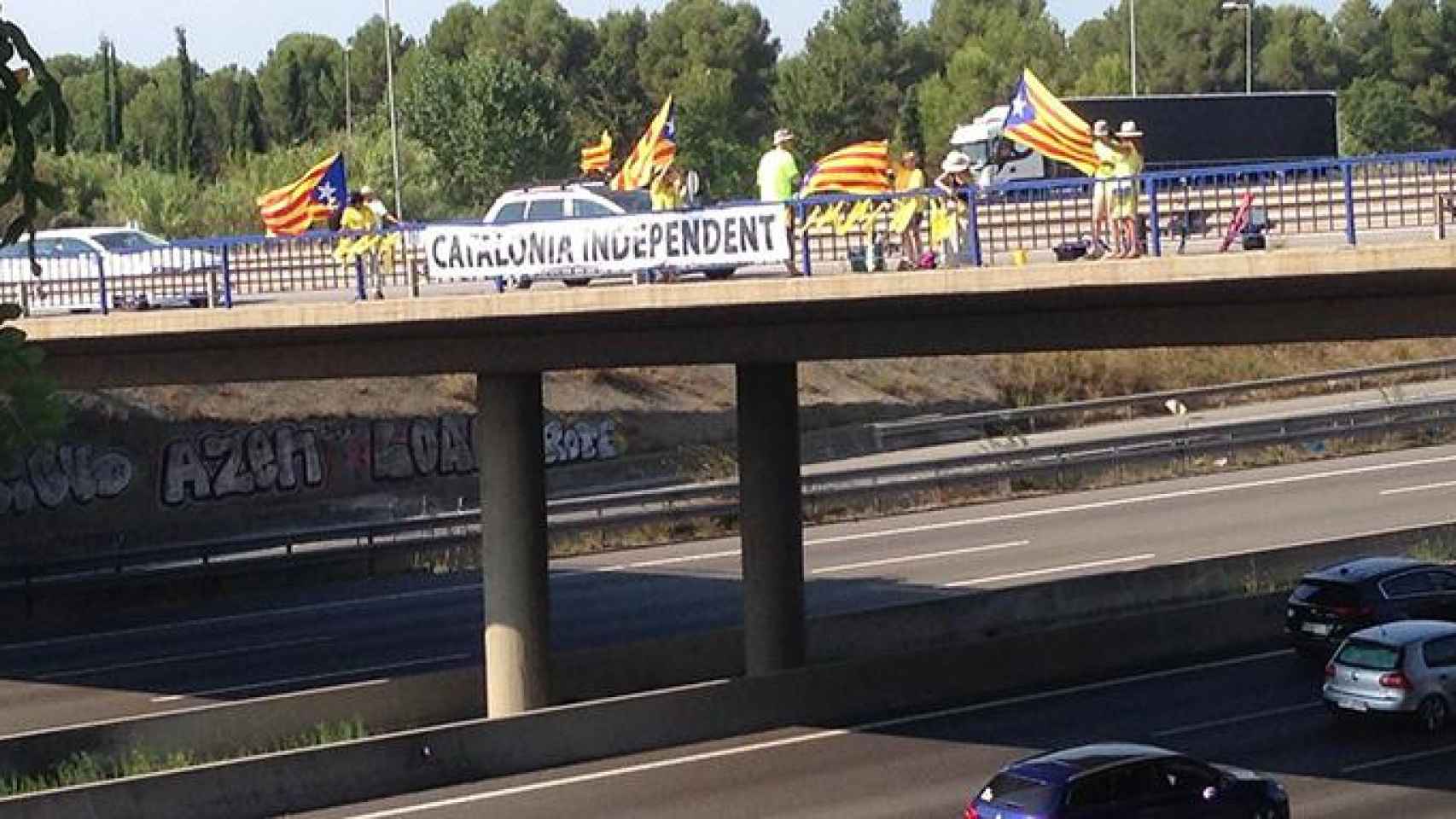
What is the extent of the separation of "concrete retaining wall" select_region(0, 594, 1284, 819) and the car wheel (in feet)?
16.9

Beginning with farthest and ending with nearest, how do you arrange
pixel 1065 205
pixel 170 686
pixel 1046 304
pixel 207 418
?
pixel 207 418 → pixel 170 686 → pixel 1046 304 → pixel 1065 205

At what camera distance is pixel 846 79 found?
110812 millimetres

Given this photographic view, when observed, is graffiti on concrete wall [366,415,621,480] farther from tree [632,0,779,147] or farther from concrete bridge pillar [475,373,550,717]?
tree [632,0,779,147]

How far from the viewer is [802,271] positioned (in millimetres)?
24547

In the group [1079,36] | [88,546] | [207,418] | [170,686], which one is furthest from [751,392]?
[1079,36]

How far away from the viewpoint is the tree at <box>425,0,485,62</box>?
12988 cm

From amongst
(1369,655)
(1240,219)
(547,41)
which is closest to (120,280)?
(1240,219)

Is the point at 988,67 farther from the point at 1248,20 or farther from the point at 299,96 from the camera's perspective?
the point at 299,96

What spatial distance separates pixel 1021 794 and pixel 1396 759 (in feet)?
22.5

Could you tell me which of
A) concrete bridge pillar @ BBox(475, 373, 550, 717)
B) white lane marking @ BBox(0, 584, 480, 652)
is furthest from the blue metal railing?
white lane marking @ BBox(0, 584, 480, 652)

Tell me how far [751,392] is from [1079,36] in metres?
112

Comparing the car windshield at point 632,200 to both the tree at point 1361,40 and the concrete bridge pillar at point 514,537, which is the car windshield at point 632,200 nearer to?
the concrete bridge pillar at point 514,537

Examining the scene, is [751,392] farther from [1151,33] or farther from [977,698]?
[1151,33]

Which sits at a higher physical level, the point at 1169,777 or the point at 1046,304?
the point at 1046,304
